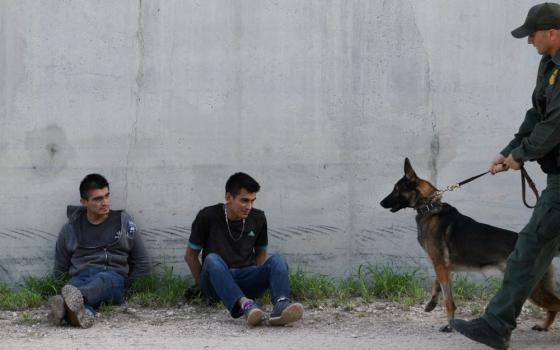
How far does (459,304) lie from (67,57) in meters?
3.48

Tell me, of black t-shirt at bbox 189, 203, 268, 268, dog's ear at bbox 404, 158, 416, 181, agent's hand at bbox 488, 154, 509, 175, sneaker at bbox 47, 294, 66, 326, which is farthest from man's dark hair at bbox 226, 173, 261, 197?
agent's hand at bbox 488, 154, 509, 175

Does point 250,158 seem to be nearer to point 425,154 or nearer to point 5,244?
point 425,154

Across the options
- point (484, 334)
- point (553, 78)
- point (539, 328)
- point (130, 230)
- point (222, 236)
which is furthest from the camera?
point (130, 230)

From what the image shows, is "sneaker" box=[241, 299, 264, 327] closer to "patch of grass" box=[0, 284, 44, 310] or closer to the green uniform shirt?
"patch of grass" box=[0, 284, 44, 310]

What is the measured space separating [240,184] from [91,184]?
43.7 inches

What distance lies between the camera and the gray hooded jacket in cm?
656

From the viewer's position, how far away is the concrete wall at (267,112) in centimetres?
681

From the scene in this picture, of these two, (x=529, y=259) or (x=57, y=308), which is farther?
(x=57, y=308)

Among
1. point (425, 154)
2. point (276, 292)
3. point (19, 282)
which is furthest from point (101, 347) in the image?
point (425, 154)

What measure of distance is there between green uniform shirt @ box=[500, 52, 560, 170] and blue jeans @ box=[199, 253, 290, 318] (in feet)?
6.11

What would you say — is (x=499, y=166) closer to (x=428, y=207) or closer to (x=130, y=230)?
(x=428, y=207)

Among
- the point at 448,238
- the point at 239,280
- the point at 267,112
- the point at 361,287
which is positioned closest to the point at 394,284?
the point at 361,287

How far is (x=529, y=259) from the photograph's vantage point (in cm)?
486

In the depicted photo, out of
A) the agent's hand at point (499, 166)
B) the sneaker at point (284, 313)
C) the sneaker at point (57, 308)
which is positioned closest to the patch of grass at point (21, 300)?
the sneaker at point (57, 308)
